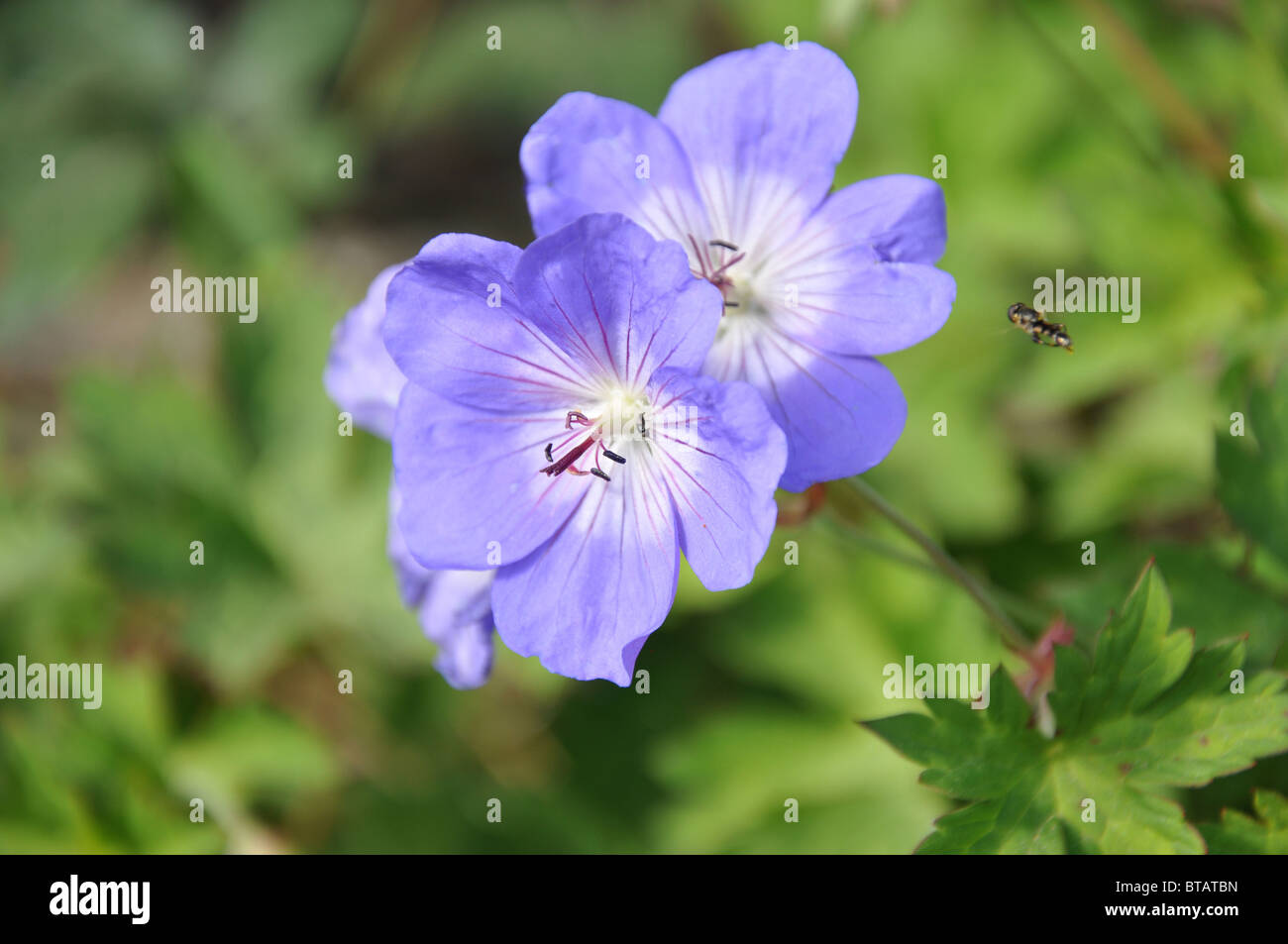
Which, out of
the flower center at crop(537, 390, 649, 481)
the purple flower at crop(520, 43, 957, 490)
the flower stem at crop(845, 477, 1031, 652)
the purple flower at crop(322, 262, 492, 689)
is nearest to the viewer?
the purple flower at crop(520, 43, 957, 490)

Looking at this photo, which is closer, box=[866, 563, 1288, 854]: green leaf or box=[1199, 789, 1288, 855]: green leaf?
box=[866, 563, 1288, 854]: green leaf

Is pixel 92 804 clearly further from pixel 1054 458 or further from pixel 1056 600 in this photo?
pixel 1054 458

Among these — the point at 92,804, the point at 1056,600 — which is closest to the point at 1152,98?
the point at 1056,600

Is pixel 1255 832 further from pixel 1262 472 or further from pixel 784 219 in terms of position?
pixel 784 219

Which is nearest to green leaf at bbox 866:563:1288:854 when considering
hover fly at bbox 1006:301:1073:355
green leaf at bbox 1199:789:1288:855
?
green leaf at bbox 1199:789:1288:855

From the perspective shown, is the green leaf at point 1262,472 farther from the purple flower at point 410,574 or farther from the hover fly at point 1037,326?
the purple flower at point 410,574

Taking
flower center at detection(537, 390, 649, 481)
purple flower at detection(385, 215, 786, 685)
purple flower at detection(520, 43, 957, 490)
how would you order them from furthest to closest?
flower center at detection(537, 390, 649, 481), purple flower at detection(520, 43, 957, 490), purple flower at detection(385, 215, 786, 685)

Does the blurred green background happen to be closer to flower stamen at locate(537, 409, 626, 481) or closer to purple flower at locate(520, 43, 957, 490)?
purple flower at locate(520, 43, 957, 490)

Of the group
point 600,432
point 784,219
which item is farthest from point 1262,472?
point 600,432

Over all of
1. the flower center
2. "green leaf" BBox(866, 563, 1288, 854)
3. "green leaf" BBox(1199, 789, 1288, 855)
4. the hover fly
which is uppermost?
the hover fly
